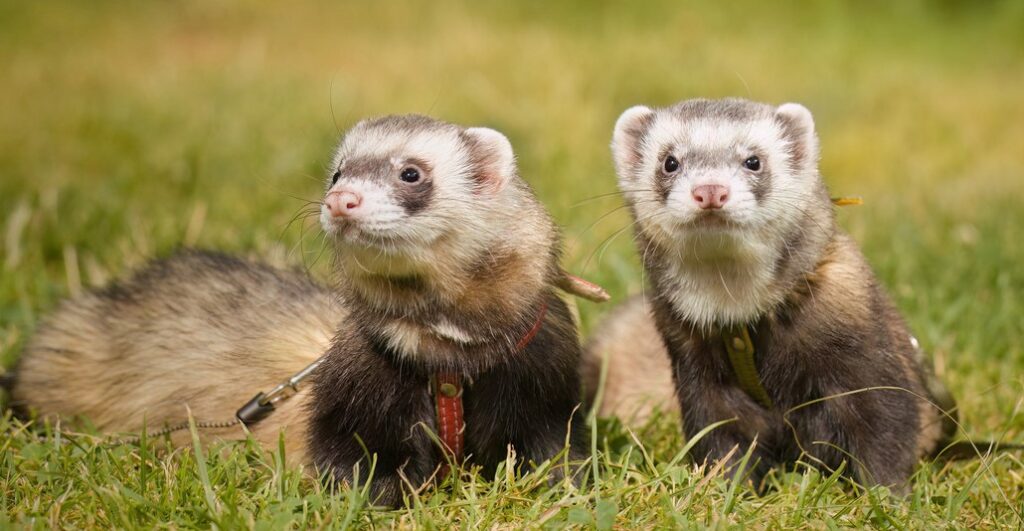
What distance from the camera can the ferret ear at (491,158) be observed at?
11.3ft

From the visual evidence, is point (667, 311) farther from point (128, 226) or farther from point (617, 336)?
point (128, 226)

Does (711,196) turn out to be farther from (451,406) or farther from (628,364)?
(628,364)

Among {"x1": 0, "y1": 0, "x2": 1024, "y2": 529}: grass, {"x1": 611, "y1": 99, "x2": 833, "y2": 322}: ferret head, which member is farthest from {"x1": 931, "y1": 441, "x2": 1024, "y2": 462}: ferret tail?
{"x1": 611, "y1": 99, "x2": 833, "y2": 322}: ferret head

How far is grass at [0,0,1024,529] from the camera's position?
10.4 feet

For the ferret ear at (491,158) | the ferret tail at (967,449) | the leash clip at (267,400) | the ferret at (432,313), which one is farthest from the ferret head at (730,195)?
the leash clip at (267,400)

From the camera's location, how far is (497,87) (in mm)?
8570

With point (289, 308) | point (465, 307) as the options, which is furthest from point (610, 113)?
point (465, 307)

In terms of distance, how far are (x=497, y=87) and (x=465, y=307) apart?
5.55 metres

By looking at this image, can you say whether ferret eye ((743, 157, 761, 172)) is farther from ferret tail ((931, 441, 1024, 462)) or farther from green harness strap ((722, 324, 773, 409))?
ferret tail ((931, 441, 1024, 462))

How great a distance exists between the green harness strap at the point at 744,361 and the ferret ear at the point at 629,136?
773 mm

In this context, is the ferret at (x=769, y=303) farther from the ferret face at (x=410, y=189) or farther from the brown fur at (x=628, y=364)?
the brown fur at (x=628, y=364)

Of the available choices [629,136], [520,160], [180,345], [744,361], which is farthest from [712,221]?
[520,160]

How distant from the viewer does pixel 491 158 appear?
11.3 ft

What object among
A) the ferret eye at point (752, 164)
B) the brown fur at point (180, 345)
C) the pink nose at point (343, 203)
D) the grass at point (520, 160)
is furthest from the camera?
the brown fur at point (180, 345)
